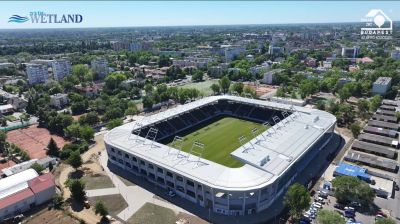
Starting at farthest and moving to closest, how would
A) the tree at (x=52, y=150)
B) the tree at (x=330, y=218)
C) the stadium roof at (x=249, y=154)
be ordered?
the tree at (x=52, y=150)
the stadium roof at (x=249, y=154)
the tree at (x=330, y=218)

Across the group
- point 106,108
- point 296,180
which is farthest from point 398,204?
point 106,108

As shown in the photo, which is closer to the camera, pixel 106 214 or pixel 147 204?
pixel 106 214

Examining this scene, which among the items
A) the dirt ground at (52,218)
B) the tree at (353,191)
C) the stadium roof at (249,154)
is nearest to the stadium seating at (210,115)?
the stadium roof at (249,154)

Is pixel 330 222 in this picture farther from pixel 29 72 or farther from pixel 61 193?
pixel 29 72

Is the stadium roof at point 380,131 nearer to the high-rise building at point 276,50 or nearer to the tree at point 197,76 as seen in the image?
the tree at point 197,76

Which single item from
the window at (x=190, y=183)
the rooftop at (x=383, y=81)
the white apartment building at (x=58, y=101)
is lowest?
the window at (x=190, y=183)

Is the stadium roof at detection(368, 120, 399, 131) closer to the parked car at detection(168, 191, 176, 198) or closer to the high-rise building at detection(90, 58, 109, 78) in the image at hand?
the parked car at detection(168, 191, 176, 198)

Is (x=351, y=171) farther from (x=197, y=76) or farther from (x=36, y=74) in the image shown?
(x=36, y=74)

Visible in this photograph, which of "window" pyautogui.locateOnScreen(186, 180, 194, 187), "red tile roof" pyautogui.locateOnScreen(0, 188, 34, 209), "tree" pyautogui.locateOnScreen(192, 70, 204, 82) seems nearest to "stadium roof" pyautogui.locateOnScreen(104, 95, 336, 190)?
"window" pyautogui.locateOnScreen(186, 180, 194, 187)
